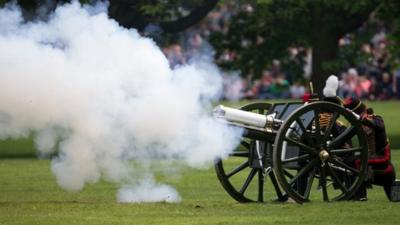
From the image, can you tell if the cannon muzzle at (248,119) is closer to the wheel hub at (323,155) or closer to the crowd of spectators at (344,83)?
the wheel hub at (323,155)

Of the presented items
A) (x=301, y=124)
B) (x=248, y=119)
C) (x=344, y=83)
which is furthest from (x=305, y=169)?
(x=344, y=83)

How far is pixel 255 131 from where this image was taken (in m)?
18.7

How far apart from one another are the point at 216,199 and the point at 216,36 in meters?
24.8

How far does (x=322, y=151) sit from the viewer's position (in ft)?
61.3

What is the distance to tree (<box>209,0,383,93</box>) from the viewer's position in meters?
40.6

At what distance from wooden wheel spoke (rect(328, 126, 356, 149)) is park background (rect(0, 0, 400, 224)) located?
0.80 m

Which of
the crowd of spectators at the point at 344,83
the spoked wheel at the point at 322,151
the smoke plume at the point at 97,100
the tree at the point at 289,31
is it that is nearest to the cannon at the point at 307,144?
the spoked wheel at the point at 322,151

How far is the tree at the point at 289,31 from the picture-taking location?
40562 mm

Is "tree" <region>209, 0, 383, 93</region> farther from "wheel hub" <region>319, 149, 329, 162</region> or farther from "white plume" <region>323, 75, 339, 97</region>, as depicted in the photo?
"wheel hub" <region>319, 149, 329, 162</region>

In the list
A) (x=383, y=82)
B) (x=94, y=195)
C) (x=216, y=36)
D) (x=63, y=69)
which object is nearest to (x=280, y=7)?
(x=216, y=36)

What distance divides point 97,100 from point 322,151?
3.14 meters

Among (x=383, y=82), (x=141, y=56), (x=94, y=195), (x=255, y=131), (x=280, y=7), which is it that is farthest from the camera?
(x=383, y=82)

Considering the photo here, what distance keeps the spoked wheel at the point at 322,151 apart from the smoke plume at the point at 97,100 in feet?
3.02

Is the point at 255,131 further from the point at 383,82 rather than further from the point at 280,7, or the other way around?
the point at 383,82
